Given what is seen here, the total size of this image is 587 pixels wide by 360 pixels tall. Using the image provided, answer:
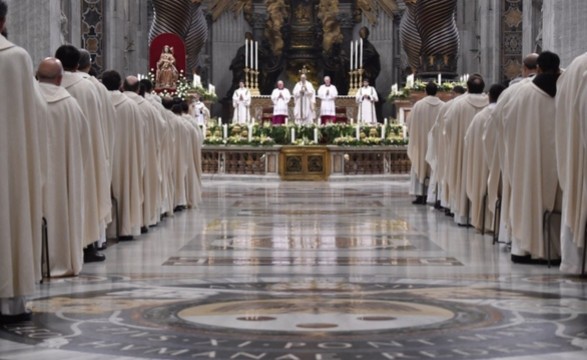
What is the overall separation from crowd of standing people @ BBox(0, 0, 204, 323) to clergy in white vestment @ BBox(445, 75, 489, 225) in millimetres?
3076

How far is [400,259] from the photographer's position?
366 inches

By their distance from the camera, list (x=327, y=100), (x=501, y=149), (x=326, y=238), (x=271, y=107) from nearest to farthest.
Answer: (x=501, y=149)
(x=326, y=238)
(x=327, y=100)
(x=271, y=107)

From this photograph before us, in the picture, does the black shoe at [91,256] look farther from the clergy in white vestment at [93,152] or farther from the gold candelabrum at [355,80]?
the gold candelabrum at [355,80]

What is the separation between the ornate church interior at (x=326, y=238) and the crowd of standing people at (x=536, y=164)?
17mm

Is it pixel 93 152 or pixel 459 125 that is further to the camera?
pixel 459 125

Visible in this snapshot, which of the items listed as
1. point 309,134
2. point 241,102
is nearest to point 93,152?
point 309,134

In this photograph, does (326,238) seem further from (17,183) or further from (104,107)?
(17,183)

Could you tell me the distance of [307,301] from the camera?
6.79m

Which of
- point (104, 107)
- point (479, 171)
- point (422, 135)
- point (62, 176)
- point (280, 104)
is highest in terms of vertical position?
point (280, 104)

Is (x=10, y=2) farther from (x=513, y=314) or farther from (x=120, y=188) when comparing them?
(x=513, y=314)

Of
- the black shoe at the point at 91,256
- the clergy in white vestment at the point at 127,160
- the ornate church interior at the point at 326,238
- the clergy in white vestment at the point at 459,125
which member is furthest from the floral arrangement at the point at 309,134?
the black shoe at the point at 91,256

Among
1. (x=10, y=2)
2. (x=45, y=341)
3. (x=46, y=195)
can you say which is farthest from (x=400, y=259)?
(x=10, y=2)

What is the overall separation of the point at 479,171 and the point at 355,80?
2547 centimetres

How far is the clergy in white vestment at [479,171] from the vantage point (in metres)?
11.5
